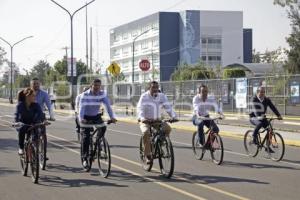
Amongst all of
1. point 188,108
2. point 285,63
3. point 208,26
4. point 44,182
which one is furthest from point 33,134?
point 208,26

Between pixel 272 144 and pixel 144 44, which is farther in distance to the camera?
pixel 144 44

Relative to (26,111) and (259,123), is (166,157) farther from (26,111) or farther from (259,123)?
(259,123)

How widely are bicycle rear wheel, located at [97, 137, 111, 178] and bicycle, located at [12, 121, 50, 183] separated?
1.11m

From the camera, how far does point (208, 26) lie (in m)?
111

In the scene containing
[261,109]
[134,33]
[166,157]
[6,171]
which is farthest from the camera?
[134,33]

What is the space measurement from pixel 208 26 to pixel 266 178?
101068 millimetres

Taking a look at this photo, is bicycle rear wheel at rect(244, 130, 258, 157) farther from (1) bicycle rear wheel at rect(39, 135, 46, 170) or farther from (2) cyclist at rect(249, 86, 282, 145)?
(1) bicycle rear wheel at rect(39, 135, 46, 170)

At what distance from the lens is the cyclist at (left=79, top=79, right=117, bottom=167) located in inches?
482

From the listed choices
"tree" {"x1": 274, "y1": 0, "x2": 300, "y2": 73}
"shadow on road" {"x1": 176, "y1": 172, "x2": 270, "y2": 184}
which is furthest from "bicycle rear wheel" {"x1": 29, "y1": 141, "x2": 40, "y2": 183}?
"tree" {"x1": 274, "y1": 0, "x2": 300, "y2": 73}

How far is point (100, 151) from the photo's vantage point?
11.9 m

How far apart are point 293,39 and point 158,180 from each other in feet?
187

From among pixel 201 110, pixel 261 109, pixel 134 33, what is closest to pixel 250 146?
pixel 261 109

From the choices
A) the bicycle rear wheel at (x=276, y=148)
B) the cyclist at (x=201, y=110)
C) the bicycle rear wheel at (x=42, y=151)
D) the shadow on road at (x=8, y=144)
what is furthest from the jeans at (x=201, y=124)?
the shadow on road at (x=8, y=144)

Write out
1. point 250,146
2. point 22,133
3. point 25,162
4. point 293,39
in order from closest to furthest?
point 25,162
point 22,133
point 250,146
point 293,39
